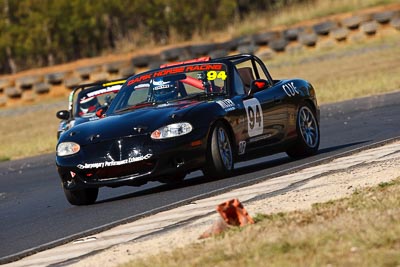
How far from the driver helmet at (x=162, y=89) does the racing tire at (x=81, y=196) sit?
1.32m

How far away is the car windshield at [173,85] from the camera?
13.2 metres

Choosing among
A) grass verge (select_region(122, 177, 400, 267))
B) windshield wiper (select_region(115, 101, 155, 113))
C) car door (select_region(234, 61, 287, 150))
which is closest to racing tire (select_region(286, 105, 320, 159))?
car door (select_region(234, 61, 287, 150))

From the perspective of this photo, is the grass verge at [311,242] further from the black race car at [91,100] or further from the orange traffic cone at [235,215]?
the black race car at [91,100]

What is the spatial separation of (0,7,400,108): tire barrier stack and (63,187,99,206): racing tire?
24.9 meters

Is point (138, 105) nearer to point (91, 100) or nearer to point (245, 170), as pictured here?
point (245, 170)

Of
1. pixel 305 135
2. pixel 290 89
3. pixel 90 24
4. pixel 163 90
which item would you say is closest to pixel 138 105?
pixel 163 90

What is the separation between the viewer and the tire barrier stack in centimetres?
3741

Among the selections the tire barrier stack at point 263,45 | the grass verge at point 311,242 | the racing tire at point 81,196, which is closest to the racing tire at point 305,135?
the racing tire at point 81,196

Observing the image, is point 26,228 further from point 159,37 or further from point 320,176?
point 159,37

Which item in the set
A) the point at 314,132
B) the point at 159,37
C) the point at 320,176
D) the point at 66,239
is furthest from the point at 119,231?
the point at 159,37

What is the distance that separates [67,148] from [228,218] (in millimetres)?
4125

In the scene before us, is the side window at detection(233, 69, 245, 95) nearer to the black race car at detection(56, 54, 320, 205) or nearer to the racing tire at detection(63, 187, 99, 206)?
the black race car at detection(56, 54, 320, 205)

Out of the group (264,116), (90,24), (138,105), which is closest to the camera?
(138,105)

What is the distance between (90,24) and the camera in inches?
1780
